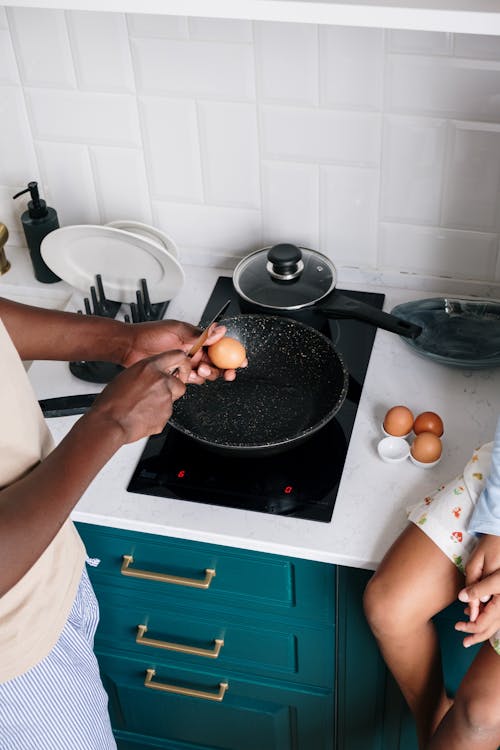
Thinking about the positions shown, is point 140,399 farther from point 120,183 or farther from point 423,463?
point 120,183

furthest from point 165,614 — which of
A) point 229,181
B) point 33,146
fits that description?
point 33,146

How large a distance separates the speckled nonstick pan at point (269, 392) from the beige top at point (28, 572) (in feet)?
0.90

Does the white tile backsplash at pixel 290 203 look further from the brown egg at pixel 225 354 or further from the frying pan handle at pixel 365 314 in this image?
the brown egg at pixel 225 354

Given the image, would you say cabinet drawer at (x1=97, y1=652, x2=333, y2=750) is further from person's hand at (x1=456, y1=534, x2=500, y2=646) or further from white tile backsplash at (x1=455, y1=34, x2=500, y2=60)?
white tile backsplash at (x1=455, y1=34, x2=500, y2=60)

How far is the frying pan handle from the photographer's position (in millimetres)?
1603

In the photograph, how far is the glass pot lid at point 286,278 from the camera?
1710 millimetres

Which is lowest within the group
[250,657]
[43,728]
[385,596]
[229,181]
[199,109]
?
[250,657]

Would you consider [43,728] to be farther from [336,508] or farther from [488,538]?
[488,538]

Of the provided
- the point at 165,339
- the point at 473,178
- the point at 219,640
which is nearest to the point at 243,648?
the point at 219,640

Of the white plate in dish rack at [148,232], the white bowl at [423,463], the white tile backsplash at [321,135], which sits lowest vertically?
the white bowl at [423,463]

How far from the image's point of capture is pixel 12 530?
1077 millimetres

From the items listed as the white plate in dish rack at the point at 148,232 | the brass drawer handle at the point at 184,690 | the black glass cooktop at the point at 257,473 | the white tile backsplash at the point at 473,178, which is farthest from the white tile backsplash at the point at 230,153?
the brass drawer handle at the point at 184,690

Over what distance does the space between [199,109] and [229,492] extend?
2.38 ft

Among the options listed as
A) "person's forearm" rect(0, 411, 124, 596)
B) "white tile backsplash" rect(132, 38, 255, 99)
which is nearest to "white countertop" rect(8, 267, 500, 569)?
"person's forearm" rect(0, 411, 124, 596)
